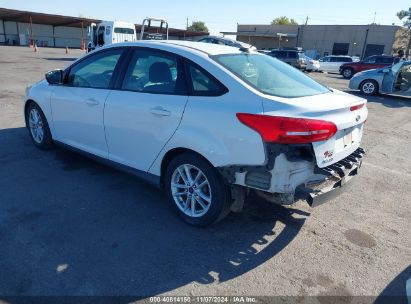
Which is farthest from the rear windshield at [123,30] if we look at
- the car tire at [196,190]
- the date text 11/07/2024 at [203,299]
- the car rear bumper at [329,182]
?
the date text 11/07/2024 at [203,299]

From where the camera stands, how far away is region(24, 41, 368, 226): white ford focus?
2.86 metres

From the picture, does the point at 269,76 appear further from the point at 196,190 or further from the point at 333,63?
the point at 333,63

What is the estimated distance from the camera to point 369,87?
14.2m

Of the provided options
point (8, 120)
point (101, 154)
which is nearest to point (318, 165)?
point (101, 154)

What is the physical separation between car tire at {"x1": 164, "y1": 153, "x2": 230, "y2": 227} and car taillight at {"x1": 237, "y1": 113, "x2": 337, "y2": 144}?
61cm

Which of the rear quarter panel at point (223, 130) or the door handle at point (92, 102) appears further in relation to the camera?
the door handle at point (92, 102)

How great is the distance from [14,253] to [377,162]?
17.6 feet

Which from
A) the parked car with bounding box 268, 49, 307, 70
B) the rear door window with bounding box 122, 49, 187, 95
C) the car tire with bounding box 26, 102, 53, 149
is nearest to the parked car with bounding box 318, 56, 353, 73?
the parked car with bounding box 268, 49, 307, 70

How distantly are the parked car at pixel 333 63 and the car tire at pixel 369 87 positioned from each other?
55.1 ft

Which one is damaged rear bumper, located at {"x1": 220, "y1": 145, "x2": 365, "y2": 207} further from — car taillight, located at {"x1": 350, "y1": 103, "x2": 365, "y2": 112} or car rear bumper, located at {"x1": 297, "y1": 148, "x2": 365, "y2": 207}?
car taillight, located at {"x1": 350, "y1": 103, "x2": 365, "y2": 112}

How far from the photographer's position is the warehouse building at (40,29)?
42.9m

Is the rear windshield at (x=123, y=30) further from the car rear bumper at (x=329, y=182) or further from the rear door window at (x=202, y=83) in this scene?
the car rear bumper at (x=329, y=182)

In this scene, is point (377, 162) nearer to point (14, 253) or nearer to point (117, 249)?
point (117, 249)

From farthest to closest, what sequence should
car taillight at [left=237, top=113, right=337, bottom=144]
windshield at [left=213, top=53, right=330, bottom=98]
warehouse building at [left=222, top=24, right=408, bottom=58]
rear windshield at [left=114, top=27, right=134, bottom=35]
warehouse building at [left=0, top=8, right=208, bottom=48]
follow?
warehouse building at [left=222, top=24, right=408, bottom=58], warehouse building at [left=0, top=8, right=208, bottom=48], rear windshield at [left=114, top=27, right=134, bottom=35], windshield at [left=213, top=53, right=330, bottom=98], car taillight at [left=237, top=113, right=337, bottom=144]
